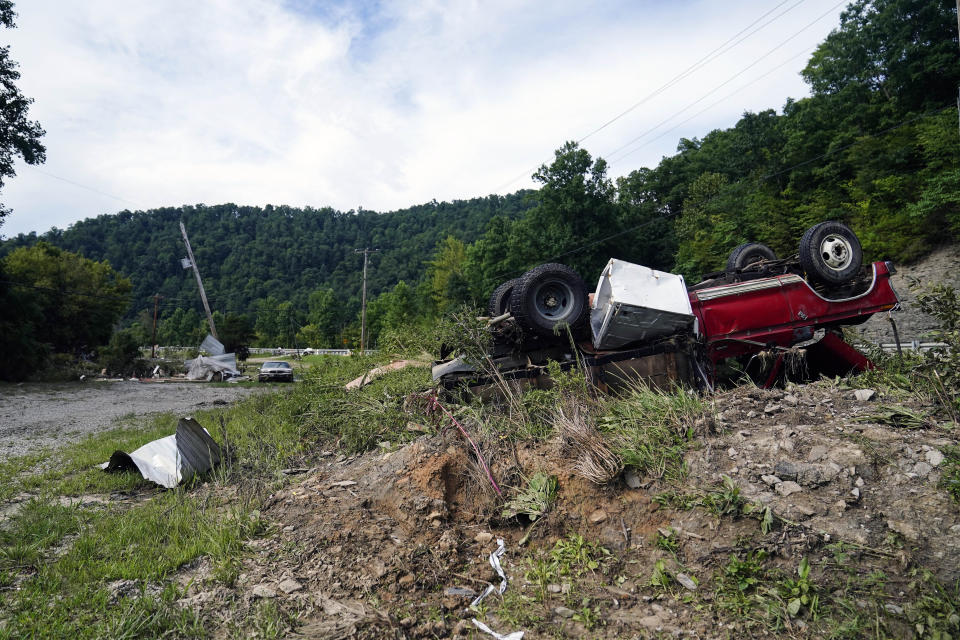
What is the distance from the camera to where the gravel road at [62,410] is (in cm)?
918

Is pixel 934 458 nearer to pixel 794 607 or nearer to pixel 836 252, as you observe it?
pixel 794 607

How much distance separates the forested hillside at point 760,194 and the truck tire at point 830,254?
31.3 ft

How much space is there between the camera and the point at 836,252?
6859mm

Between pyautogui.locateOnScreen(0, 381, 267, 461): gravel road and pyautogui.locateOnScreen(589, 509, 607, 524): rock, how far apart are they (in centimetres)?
863

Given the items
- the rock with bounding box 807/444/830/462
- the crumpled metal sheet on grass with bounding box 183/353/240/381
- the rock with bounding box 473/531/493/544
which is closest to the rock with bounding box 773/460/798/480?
the rock with bounding box 807/444/830/462

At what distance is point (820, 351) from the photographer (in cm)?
692

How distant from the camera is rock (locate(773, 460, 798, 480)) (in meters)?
3.06

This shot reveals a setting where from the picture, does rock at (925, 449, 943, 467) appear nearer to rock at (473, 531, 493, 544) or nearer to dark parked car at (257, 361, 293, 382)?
rock at (473, 531, 493, 544)

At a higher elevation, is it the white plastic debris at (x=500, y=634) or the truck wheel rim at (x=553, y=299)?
the truck wheel rim at (x=553, y=299)

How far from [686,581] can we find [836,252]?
235 inches

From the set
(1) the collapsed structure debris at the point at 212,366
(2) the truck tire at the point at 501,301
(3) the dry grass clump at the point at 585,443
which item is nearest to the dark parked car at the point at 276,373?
(1) the collapsed structure debris at the point at 212,366

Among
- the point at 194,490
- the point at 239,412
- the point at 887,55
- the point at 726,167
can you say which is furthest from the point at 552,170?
the point at 194,490

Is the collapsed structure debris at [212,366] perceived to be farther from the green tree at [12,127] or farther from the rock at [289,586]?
the rock at [289,586]

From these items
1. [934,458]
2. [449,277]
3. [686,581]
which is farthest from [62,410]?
[449,277]
